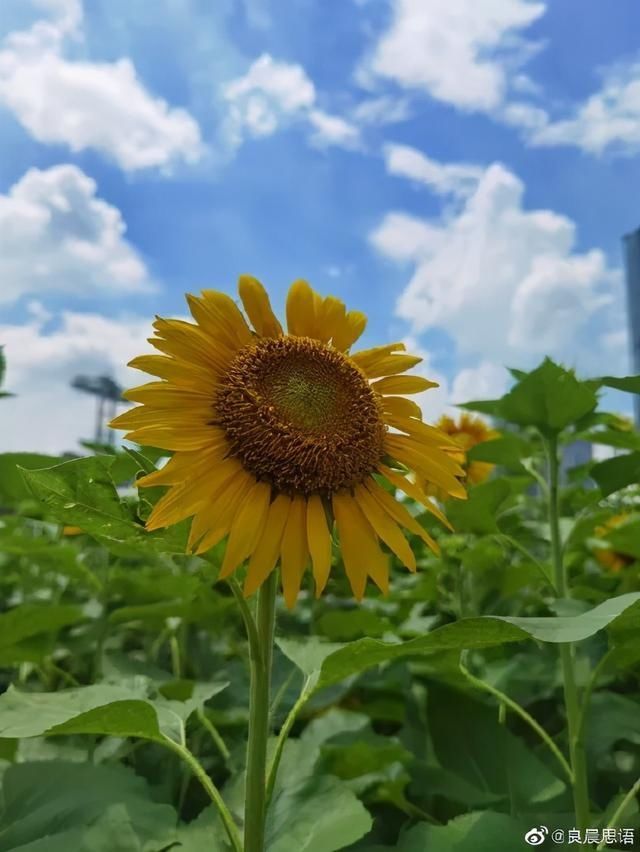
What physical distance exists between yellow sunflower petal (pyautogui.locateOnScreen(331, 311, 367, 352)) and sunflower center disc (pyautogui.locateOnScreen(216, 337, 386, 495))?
31 millimetres

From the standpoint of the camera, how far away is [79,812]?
1.04 metres

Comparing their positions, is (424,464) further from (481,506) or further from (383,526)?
(481,506)

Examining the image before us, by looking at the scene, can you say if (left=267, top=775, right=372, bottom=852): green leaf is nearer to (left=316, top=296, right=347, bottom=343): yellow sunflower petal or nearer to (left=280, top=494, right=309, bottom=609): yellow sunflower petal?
(left=280, top=494, right=309, bottom=609): yellow sunflower petal

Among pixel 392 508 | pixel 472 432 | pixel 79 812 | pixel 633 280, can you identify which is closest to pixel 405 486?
pixel 392 508

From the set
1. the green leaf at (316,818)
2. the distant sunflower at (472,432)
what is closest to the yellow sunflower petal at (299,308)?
the green leaf at (316,818)

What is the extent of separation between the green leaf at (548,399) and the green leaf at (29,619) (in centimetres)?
83

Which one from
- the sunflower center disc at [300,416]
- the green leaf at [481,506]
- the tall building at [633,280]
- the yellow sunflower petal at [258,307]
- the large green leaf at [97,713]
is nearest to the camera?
the large green leaf at [97,713]

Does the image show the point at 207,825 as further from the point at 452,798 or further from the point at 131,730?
the point at 452,798

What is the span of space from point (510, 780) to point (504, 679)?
0.22 m

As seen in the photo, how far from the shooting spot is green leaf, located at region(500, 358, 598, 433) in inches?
49.4

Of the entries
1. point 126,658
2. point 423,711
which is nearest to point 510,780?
point 423,711

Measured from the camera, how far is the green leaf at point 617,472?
1250 mm

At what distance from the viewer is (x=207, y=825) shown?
1069 mm

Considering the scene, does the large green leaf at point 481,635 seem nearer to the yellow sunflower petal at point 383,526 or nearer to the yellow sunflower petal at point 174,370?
the yellow sunflower petal at point 383,526
